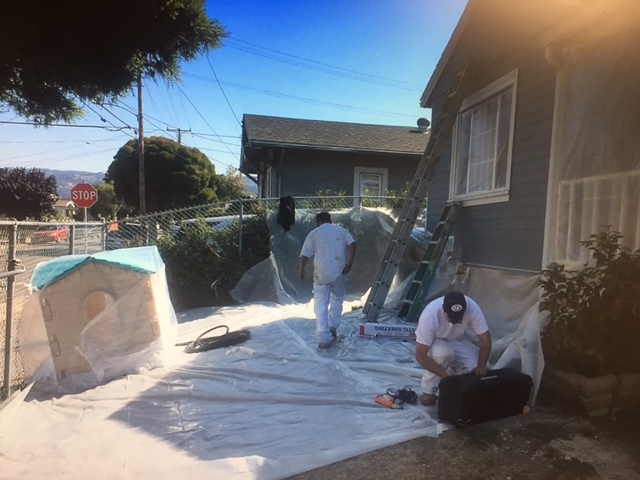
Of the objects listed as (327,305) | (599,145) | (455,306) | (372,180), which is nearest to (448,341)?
(455,306)

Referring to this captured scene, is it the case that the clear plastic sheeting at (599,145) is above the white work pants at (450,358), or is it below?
above

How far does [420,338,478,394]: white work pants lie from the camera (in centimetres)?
348

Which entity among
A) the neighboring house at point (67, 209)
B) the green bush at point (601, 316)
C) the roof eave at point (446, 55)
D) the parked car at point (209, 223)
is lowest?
the green bush at point (601, 316)

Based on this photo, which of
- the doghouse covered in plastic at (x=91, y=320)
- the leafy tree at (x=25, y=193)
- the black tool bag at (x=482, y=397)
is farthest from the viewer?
the leafy tree at (x=25, y=193)

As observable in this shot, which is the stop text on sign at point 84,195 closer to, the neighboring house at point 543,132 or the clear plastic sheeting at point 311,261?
the clear plastic sheeting at point 311,261

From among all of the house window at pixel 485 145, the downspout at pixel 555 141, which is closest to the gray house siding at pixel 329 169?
the house window at pixel 485 145

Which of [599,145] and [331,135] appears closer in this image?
[599,145]

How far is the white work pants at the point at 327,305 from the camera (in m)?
5.31

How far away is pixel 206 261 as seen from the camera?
848cm

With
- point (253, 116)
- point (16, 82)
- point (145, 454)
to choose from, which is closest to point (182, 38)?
point (16, 82)

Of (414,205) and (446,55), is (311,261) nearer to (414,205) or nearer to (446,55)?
(414,205)

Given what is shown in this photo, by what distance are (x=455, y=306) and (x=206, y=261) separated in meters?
6.17

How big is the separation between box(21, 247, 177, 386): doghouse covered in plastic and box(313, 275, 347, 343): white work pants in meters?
1.89

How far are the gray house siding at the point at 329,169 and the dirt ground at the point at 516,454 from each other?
1251 cm
